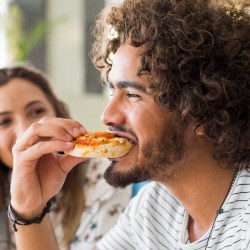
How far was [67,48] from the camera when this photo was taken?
539 centimetres

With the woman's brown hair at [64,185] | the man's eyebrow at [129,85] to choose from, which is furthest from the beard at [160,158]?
the woman's brown hair at [64,185]

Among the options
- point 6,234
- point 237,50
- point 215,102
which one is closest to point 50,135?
point 215,102

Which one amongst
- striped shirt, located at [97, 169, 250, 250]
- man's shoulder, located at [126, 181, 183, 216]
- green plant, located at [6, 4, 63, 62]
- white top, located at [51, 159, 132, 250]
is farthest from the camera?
green plant, located at [6, 4, 63, 62]

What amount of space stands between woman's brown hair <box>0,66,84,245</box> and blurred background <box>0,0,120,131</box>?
8.93 ft

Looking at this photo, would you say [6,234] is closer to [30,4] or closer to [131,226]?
[131,226]

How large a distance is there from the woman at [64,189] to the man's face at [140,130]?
78 cm

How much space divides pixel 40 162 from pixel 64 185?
23.7 inches

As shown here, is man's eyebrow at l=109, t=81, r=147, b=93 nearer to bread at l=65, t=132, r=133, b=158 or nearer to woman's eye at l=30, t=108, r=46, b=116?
bread at l=65, t=132, r=133, b=158

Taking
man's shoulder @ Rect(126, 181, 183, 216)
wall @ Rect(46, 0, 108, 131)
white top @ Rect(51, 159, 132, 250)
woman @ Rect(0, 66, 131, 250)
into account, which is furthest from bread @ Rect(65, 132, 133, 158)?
wall @ Rect(46, 0, 108, 131)

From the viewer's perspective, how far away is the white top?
2234 mm

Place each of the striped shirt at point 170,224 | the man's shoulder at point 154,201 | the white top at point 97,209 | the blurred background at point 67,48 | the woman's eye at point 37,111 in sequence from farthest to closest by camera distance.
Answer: the blurred background at point 67,48, the woman's eye at point 37,111, the white top at point 97,209, the man's shoulder at point 154,201, the striped shirt at point 170,224

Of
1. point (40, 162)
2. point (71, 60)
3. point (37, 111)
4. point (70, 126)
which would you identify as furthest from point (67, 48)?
point (70, 126)

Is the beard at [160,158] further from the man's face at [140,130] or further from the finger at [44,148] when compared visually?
the finger at [44,148]

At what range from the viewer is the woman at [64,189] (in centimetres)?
227
